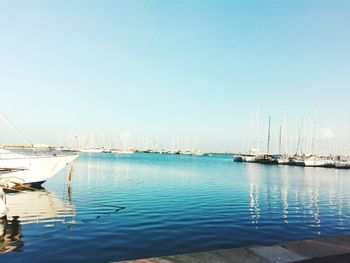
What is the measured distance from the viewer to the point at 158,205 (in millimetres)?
25375

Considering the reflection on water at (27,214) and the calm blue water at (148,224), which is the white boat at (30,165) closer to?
the reflection on water at (27,214)

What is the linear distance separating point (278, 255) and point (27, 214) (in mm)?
17814

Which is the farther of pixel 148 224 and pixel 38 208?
pixel 38 208

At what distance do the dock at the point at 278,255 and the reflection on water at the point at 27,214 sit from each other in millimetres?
8364

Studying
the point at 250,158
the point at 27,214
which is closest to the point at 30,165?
the point at 27,214

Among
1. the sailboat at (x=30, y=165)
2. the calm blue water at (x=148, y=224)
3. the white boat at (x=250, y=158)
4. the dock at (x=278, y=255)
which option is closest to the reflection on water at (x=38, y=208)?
the calm blue water at (x=148, y=224)

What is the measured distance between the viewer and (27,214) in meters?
20.7

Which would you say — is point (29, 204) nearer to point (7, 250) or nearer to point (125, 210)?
point (125, 210)

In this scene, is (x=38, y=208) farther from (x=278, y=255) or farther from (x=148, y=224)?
(x=278, y=255)

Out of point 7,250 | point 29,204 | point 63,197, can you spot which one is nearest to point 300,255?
point 7,250

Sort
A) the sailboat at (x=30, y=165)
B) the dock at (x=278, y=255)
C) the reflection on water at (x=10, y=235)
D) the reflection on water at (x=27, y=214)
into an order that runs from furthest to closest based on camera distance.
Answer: the sailboat at (x=30, y=165) → the reflection on water at (x=27, y=214) → the reflection on water at (x=10, y=235) → the dock at (x=278, y=255)

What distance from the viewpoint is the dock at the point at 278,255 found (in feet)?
26.5

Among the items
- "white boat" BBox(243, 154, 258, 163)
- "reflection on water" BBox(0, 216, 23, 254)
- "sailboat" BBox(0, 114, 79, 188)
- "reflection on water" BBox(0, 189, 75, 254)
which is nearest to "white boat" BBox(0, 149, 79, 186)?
"sailboat" BBox(0, 114, 79, 188)

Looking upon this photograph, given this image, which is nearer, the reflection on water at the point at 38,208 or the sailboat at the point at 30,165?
the reflection on water at the point at 38,208
